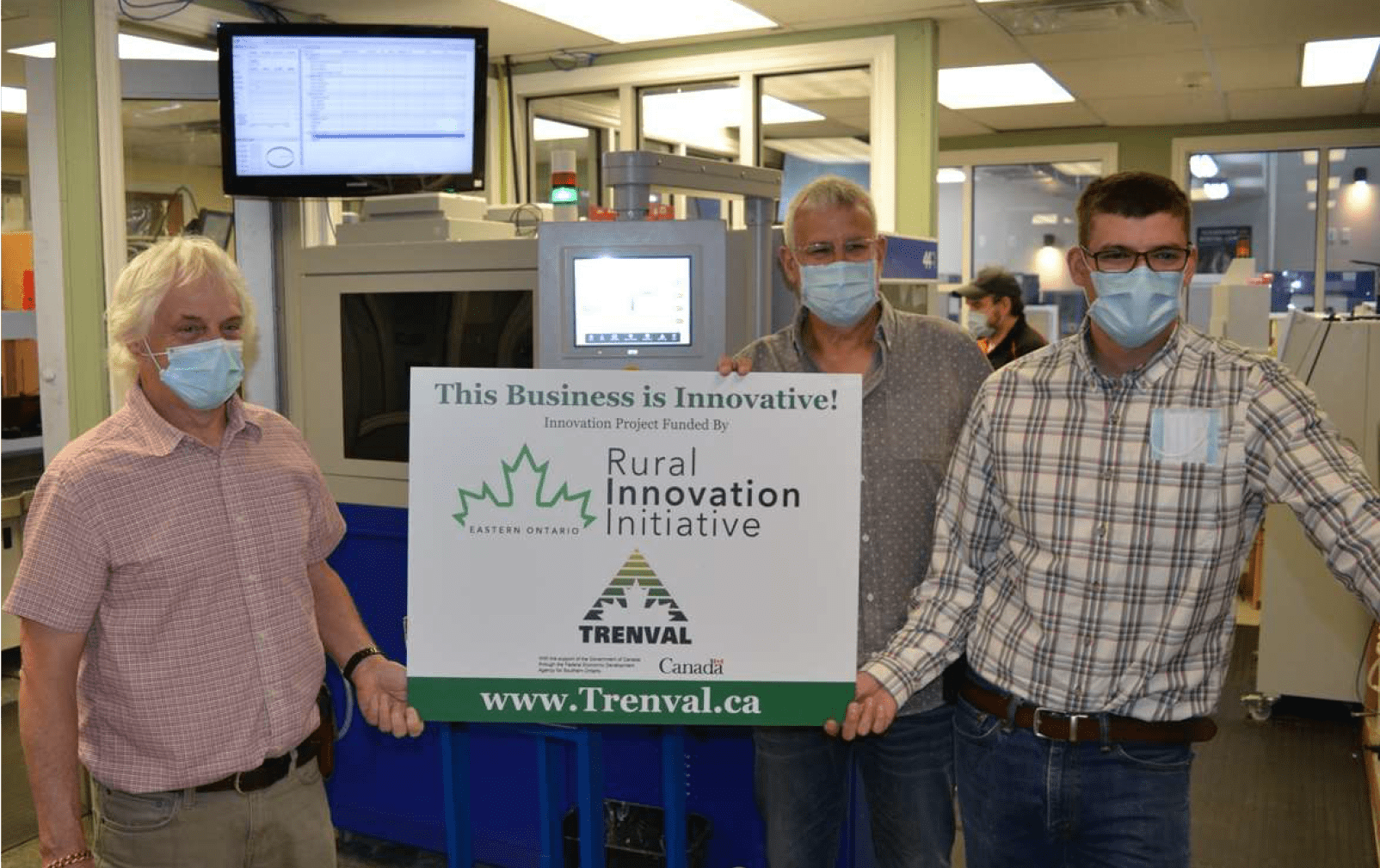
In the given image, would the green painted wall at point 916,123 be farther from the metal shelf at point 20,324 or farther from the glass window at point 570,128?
the metal shelf at point 20,324

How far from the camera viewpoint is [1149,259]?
166cm

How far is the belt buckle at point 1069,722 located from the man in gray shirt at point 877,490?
1.00ft

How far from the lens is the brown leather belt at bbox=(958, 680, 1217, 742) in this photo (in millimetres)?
1636

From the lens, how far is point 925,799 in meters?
1.99

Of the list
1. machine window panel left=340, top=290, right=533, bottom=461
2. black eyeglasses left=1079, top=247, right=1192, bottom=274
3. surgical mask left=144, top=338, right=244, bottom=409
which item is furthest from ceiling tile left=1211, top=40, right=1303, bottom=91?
surgical mask left=144, top=338, right=244, bottom=409

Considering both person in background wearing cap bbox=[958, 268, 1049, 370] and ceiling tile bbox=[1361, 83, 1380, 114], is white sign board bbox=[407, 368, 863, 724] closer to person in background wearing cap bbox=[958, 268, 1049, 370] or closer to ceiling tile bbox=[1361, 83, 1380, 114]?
person in background wearing cap bbox=[958, 268, 1049, 370]

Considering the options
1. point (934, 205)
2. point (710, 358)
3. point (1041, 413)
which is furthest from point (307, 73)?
point (934, 205)

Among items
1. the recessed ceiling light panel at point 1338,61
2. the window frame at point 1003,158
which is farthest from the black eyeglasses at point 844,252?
the window frame at point 1003,158

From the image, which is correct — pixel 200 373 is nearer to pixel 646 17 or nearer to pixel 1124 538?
pixel 1124 538

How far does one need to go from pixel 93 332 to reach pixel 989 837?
368 centimetres

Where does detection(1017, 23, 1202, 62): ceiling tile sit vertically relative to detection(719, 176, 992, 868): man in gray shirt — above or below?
above

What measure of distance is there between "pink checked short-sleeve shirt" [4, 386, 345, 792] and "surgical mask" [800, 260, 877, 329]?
37.4 inches

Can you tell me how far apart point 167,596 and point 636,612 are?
0.69 metres

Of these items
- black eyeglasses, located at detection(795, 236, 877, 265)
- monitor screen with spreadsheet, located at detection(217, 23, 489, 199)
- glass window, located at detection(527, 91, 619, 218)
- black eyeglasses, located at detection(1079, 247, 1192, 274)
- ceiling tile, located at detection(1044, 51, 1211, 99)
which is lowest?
black eyeglasses, located at detection(1079, 247, 1192, 274)
